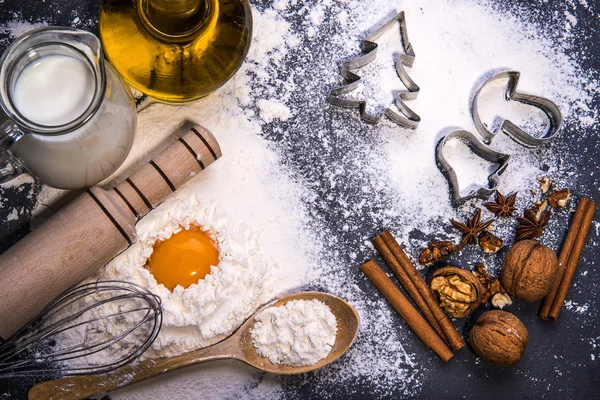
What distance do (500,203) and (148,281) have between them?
0.75 meters

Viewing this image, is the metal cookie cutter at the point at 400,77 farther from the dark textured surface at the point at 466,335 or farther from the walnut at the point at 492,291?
the walnut at the point at 492,291

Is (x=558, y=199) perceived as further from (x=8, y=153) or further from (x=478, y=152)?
(x=8, y=153)

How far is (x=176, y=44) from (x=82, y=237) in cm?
39

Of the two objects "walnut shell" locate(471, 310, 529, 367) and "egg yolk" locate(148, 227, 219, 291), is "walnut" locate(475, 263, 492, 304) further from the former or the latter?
"egg yolk" locate(148, 227, 219, 291)

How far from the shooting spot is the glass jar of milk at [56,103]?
99 cm

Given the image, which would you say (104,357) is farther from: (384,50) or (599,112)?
(599,112)

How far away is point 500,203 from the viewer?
1338mm

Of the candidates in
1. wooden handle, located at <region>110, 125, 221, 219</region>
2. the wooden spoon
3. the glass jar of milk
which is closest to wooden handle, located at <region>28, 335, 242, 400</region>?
the wooden spoon

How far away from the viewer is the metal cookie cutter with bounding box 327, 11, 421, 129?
4.28ft

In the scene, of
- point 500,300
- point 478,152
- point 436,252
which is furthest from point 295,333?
point 478,152

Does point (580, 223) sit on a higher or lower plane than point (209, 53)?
lower

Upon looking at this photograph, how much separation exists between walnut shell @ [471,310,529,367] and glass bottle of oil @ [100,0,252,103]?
2.35ft

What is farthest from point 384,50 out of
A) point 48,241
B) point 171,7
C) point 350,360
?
point 48,241

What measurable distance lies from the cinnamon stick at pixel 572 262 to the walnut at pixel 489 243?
16 centimetres
